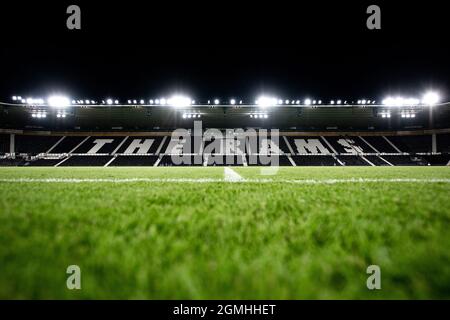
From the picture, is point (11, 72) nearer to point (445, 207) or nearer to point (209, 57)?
point (209, 57)

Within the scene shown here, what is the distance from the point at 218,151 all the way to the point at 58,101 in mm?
19042

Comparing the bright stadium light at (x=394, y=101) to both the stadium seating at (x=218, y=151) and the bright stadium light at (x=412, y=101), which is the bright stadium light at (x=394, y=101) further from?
the stadium seating at (x=218, y=151)

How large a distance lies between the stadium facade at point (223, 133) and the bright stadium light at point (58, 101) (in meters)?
0.98

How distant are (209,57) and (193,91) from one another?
172 inches

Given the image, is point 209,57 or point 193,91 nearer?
point 209,57

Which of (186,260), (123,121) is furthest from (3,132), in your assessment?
(186,260)

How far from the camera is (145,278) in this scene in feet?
2.19

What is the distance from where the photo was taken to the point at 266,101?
81.4ft

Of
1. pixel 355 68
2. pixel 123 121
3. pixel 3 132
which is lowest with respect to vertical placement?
pixel 3 132

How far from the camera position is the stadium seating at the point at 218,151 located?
2269 cm

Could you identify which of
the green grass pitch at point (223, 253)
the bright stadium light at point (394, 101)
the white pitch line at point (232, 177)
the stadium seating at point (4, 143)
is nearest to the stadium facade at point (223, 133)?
the stadium seating at point (4, 143)

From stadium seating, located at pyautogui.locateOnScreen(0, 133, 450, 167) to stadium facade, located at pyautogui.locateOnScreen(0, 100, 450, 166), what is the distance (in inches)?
3.9

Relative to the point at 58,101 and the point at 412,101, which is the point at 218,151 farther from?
the point at 412,101
